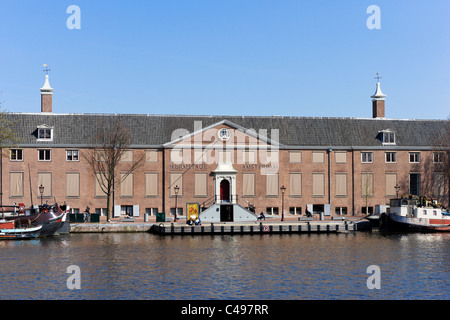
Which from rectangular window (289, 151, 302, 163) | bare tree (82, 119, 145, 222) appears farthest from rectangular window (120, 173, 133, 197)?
rectangular window (289, 151, 302, 163)

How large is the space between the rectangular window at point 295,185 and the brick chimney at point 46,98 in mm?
36108

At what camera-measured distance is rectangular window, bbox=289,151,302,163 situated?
81438 millimetres

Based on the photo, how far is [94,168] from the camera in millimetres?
76062

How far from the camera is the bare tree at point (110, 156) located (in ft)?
244

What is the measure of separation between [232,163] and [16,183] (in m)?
29.1

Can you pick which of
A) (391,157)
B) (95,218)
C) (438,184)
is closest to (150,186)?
(95,218)

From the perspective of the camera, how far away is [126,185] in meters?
78.2

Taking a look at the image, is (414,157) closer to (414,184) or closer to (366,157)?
(414,184)

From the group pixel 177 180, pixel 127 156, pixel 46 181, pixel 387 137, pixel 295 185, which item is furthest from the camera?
pixel 387 137

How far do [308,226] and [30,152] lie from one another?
1513 inches

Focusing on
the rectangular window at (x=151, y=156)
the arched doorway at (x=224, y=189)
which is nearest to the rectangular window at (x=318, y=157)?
the arched doorway at (x=224, y=189)

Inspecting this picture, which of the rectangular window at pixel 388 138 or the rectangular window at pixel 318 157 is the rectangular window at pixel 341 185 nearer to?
the rectangular window at pixel 318 157

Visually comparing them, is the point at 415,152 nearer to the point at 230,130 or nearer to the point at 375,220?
the point at 375,220
